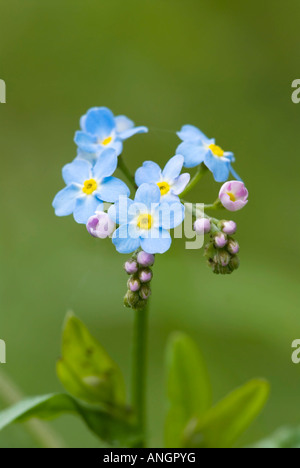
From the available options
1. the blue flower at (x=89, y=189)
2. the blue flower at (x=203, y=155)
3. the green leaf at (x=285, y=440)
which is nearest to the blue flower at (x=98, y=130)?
the blue flower at (x=89, y=189)

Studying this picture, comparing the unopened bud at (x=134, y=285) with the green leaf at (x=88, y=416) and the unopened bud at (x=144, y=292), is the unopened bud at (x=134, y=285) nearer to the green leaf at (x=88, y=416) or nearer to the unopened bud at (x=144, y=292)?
the unopened bud at (x=144, y=292)

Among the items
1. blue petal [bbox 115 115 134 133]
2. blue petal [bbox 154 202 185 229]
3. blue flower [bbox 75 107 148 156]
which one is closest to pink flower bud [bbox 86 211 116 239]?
blue petal [bbox 154 202 185 229]

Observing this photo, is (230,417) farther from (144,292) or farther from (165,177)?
(165,177)

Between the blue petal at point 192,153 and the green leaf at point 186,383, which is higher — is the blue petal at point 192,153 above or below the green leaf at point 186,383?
above

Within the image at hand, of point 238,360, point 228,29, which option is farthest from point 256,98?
point 238,360
